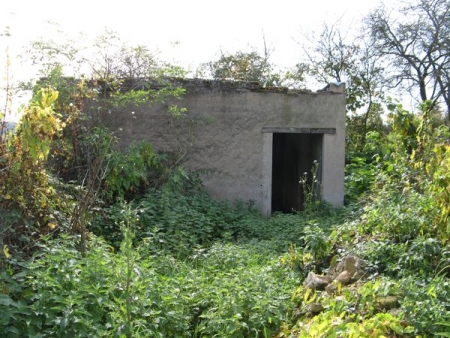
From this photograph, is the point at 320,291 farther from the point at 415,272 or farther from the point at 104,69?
the point at 104,69

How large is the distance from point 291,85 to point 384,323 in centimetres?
1515

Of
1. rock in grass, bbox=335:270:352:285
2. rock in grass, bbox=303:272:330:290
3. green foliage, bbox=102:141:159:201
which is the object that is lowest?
rock in grass, bbox=303:272:330:290

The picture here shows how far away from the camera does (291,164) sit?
14195 millimetres

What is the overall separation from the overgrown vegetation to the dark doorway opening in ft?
11.3

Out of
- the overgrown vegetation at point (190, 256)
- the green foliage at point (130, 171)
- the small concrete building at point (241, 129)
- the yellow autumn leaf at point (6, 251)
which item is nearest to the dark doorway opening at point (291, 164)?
the small concrete building at point (241, 129)

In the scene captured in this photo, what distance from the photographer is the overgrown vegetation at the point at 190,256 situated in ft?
14.3

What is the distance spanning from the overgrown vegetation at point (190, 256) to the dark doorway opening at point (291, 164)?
11.3 feet

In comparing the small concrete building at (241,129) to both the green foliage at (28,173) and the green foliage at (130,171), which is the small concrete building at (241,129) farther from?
the green foliage at (28,173)

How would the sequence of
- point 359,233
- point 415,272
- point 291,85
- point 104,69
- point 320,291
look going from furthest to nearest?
point 291,85 → point 104,69 → point 359,233 → point 320,291 → point 415,272

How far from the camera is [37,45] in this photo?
898cm

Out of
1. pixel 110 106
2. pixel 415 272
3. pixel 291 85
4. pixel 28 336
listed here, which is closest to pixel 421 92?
pixel 291 85

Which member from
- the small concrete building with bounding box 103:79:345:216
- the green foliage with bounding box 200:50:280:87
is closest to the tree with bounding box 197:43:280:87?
the green foliage with bounding box 200:50:280:87

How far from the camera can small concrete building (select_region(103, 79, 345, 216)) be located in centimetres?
1036

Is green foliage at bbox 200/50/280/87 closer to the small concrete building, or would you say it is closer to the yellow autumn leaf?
the small concrete building
